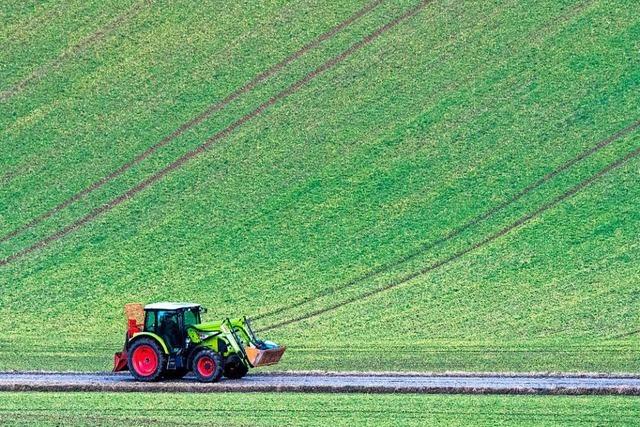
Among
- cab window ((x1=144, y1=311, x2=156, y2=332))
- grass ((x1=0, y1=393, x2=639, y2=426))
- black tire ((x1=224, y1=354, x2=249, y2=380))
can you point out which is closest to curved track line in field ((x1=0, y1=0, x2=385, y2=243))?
cab window ((x1=144, y1=311, x2=156, y2=332))

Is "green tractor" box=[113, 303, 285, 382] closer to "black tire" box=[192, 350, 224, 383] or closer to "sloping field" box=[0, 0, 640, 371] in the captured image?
"black tire" box=[192, 350, 224, 383]

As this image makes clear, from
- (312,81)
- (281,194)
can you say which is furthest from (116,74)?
(281,194)

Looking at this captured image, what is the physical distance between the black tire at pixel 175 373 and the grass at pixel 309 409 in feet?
7.69

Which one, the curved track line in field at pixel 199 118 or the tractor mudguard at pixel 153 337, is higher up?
the curved track line in field at pixel 199 118

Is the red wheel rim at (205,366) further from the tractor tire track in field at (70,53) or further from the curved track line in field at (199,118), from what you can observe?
the tractor tire track in field at (70,53)

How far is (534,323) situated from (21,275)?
62.4ft

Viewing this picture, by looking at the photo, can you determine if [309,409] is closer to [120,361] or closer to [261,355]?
[261,355]

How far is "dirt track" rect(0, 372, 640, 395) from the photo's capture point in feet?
99.0

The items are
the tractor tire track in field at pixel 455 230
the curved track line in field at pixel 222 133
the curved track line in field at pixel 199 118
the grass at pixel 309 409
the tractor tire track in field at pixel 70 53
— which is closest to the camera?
the grass at pixel 309 409

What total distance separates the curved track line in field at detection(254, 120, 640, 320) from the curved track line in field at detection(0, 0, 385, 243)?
546 inches

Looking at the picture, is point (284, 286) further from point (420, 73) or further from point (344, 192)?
point (420, 73)

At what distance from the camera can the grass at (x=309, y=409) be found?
25.9 metres

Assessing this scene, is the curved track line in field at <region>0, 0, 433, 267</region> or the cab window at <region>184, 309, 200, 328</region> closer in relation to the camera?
the cab window at <region>184, 309, 200, 328</region>

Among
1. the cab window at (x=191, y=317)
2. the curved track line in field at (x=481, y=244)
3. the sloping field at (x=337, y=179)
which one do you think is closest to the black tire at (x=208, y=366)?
the cab window at (x=191, y=317)
